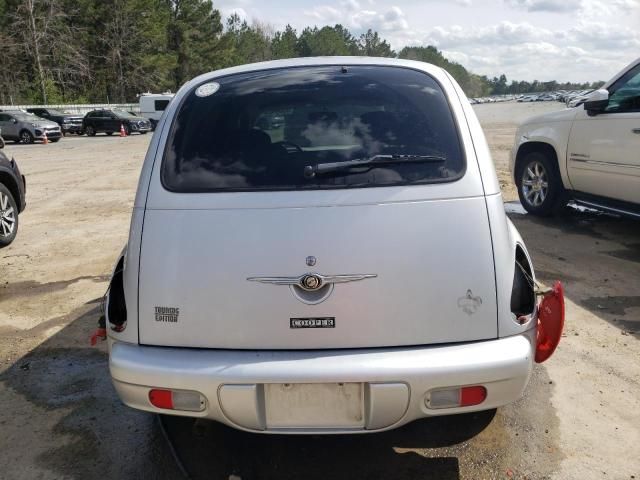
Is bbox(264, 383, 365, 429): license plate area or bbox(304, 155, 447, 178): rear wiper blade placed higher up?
bbox(304, 155, 447, 178): rear wiper blade

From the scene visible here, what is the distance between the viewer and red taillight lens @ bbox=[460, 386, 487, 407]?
2225 mm

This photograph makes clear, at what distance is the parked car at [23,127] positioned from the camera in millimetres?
26859

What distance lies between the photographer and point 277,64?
3.02 metres

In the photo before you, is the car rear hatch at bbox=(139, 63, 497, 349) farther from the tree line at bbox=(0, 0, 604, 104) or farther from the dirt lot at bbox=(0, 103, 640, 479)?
the tree line at bbox=(0, 0, 604, 104)

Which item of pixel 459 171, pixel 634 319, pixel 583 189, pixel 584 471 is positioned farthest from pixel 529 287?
pixel 583 189

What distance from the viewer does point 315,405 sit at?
7.20 ft

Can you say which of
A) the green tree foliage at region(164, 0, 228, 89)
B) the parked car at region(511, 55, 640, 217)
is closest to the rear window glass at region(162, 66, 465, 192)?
the parked car at region(511, 55, 640, 217)

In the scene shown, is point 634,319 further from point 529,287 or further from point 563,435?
point 529,287

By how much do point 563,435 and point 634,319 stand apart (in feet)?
6.07

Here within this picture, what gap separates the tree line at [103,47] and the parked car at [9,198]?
4223 centimetres

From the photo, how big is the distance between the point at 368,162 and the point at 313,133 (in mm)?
480

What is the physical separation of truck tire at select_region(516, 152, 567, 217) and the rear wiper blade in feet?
17.2

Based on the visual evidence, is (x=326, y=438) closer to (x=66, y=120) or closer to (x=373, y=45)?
(x=66, y=120)

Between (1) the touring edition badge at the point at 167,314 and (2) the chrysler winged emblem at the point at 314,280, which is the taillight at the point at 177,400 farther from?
(2) the chrysler winged emblem at the point at 314,280
